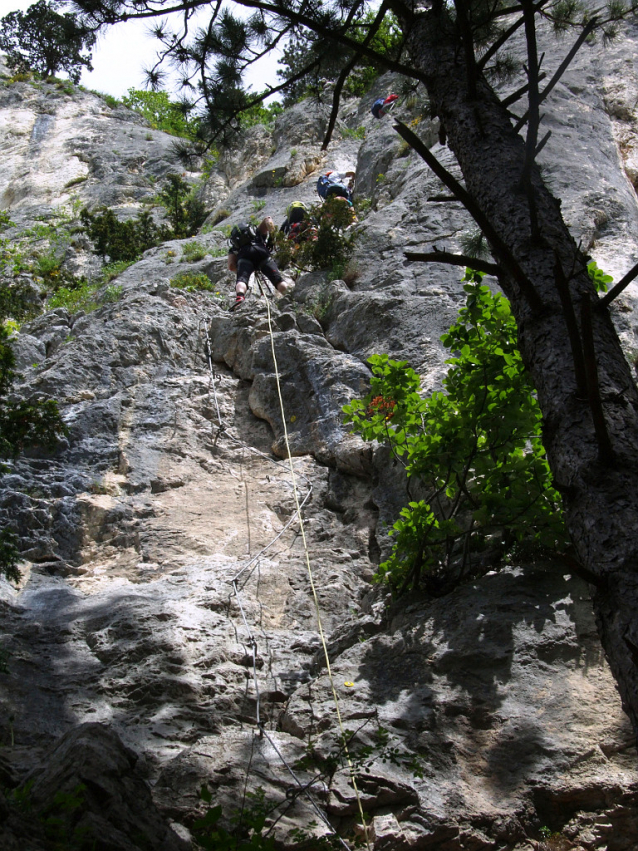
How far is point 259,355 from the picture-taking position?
344 inches

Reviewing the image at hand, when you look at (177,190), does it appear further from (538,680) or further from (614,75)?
(538,680)

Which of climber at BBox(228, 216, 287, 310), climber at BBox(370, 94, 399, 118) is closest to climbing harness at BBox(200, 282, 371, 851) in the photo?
climber at BBox(228, 216, 287, 310)

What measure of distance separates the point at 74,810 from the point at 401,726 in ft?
6.09

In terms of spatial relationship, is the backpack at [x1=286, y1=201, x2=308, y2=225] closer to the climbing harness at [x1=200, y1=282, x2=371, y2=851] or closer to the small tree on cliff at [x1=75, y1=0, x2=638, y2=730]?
the climbing harness at [x1=200, y1=282, x2=371, y2=851]

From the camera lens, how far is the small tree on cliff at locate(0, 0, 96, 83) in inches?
200

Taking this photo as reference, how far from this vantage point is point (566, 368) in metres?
2.76

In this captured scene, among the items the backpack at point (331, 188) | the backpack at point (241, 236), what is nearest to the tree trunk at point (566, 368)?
the backpack at point (241, 236)

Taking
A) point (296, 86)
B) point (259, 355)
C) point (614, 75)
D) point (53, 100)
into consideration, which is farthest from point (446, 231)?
point (53, 100)

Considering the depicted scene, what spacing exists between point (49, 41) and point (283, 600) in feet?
15.0

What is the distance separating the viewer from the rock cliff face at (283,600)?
3383 millimetres

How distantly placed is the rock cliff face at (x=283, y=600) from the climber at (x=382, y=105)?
285 cm

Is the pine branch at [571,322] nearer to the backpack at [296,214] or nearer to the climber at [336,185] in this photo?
the climber at [336,185]

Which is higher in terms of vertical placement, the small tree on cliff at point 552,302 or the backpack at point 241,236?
the backpack at point 241,236

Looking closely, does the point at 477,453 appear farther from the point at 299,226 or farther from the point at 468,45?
the point at 299,226
